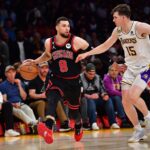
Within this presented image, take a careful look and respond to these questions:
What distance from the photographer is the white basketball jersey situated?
8414mm

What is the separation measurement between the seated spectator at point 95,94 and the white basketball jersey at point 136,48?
418 centimetres

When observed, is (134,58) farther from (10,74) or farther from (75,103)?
(10,74)

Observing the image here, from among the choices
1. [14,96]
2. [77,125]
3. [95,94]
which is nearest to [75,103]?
[77,125]

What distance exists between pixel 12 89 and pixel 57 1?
24.3 feet

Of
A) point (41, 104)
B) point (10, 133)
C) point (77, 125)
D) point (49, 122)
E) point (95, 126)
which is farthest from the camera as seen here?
point (95, 126)

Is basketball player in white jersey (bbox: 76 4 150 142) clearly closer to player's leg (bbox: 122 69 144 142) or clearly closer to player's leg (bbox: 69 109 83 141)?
player's leg (bbox: 122 69 144 142)

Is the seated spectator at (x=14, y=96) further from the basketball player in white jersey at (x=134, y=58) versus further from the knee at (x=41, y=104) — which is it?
the basketball player in white jersey at (x=134, y=58)

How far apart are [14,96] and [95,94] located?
2.13 metres

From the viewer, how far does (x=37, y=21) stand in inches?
666

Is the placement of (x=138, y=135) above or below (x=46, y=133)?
below

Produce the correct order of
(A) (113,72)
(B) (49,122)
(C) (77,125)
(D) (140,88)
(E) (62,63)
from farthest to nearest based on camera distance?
(A) (113,72)
(C) (77,125)
(E) (62,63)
(D) (140,88)
(B) (49,122)

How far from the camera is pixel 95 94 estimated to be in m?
12.8

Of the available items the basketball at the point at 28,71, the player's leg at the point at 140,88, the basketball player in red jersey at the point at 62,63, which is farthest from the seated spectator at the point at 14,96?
the player's leg at the point at 140,88

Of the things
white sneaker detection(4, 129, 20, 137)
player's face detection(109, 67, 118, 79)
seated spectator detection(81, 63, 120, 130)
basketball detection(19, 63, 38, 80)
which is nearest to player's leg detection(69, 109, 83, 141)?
basketball detection(19, 63, 38, 80)
